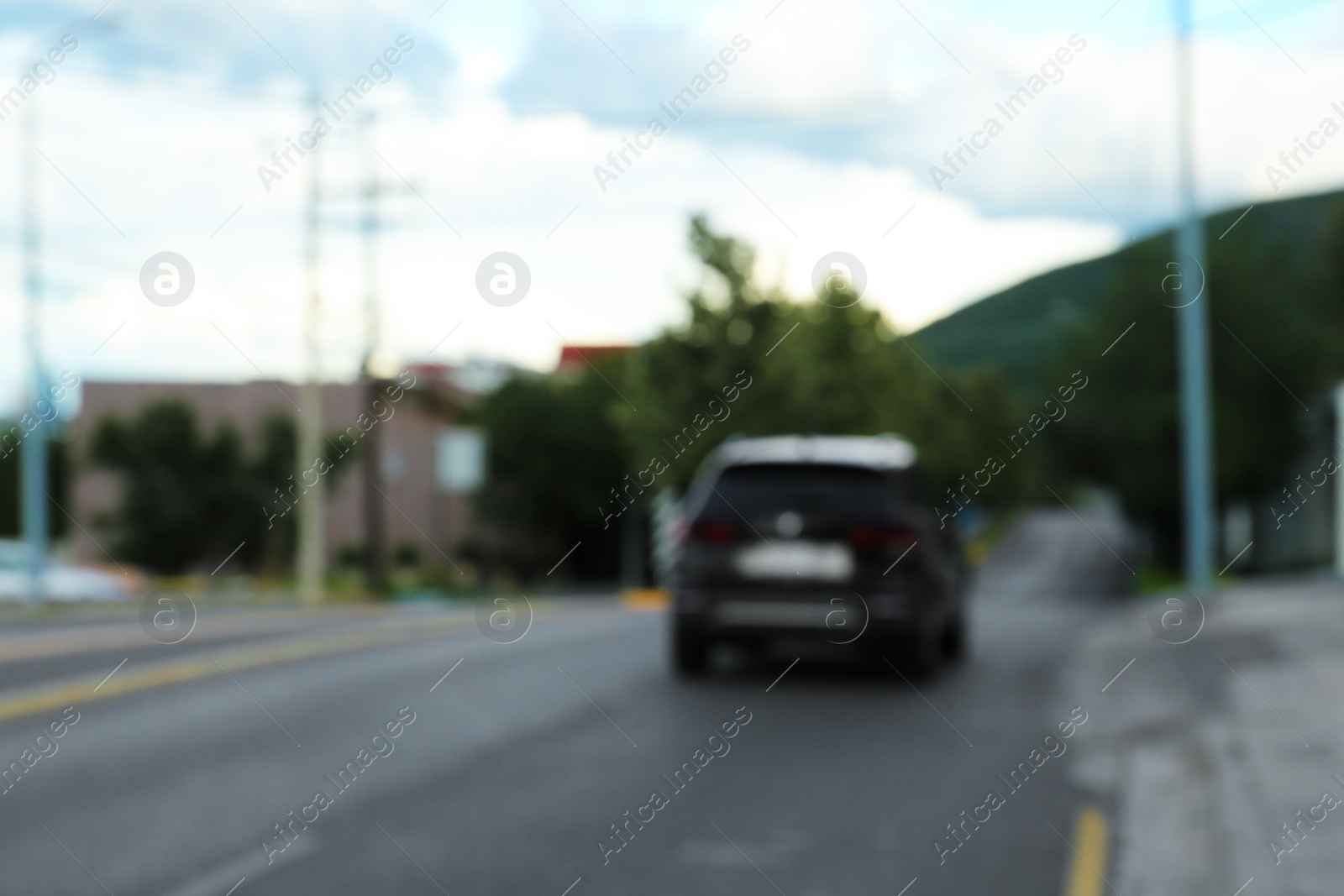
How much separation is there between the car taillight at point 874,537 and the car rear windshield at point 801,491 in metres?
0.10

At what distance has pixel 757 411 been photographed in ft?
127

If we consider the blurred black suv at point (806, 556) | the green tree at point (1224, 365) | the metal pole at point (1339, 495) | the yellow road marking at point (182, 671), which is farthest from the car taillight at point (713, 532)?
the green tree at point (1224, 365)

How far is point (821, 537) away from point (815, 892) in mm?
5554

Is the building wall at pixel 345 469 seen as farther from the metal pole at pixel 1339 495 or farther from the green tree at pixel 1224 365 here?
the green tree at pixel 1224 365

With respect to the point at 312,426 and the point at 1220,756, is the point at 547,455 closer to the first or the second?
the point at 312,426

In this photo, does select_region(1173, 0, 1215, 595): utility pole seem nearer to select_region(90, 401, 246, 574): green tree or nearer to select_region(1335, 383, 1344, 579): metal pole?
select_region(1335, 383, 1344, 579): metal pole

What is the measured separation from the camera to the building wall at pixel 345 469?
858 inches

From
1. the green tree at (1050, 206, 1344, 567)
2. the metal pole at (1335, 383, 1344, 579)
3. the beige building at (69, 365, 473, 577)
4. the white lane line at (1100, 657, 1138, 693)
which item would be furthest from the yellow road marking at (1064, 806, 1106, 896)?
the green tree at (1050, 206, 1344, 567)

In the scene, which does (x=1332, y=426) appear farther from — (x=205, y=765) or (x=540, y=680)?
(x=205, y=765)

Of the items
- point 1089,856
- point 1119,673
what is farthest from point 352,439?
point 1089,856

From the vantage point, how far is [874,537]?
1032 centimetres

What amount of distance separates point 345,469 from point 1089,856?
132 feet

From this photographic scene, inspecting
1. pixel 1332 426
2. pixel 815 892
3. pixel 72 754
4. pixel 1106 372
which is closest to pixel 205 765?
pixel 72 754

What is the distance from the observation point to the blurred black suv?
10.3m
